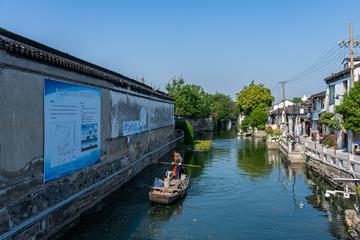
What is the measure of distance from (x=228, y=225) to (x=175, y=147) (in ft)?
76.3

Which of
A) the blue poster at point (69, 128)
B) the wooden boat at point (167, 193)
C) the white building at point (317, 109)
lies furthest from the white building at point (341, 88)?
the blue poster at point (69, 128)

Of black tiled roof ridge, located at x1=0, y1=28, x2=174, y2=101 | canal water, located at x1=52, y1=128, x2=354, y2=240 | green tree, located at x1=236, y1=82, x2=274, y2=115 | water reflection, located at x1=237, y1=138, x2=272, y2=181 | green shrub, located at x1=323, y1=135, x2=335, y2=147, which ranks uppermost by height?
green tree, located at x1=236, y1=82, x2=274, y2=115

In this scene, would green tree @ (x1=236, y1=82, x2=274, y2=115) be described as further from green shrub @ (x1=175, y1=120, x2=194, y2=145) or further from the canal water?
the canal water

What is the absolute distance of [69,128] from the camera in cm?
1065

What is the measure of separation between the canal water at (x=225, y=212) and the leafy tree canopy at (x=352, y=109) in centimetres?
401

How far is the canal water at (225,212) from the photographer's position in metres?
9.71

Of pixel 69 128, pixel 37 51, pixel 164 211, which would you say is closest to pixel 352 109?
pixel 164 211

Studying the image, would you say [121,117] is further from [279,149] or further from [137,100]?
[279,149]

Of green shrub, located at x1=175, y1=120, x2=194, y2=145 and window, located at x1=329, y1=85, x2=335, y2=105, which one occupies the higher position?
window, located at x1=329, y1=85, x2=335, y2=105

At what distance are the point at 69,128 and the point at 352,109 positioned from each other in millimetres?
16582

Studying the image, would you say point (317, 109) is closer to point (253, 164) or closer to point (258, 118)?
point (253, 164)

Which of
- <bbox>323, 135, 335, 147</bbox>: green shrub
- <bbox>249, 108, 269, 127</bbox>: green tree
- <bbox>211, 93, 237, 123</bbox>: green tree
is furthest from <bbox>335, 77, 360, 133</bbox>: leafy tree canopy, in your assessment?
<bbox>211, 93, 237, 123</bbox>: green tree

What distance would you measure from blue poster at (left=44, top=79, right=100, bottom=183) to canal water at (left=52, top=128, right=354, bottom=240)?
2.24 metres

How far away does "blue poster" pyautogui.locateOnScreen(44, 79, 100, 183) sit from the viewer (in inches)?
375
